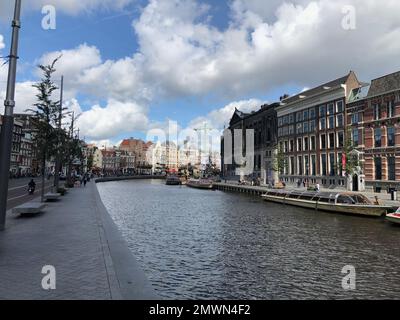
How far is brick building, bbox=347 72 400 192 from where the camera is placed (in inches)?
1751

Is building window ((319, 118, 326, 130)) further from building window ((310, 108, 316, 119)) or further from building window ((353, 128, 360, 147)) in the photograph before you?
building window ((353, 128, 360, 147))

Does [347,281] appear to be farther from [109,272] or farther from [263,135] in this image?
[263,135]

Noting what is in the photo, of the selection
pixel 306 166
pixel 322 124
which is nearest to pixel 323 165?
pixel 306 166

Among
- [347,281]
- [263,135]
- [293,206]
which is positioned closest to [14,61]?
[347,281]

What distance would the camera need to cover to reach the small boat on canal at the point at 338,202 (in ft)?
91.2

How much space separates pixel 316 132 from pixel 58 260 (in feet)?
192

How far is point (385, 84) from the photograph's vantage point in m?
47.2

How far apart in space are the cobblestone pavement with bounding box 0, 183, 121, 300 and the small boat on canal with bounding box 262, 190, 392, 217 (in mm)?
21734

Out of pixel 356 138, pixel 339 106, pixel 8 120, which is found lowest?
pixel 8 120

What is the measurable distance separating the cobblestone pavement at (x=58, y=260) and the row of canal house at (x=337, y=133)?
138ft

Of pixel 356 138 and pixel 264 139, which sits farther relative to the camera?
pixel 264 139

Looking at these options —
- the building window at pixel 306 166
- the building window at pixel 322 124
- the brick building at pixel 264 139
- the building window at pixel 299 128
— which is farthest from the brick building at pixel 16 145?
the building window at pixel 322 124

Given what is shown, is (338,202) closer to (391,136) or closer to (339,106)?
(391,136)

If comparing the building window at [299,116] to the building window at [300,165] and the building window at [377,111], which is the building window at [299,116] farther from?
the building window at [377,111]
